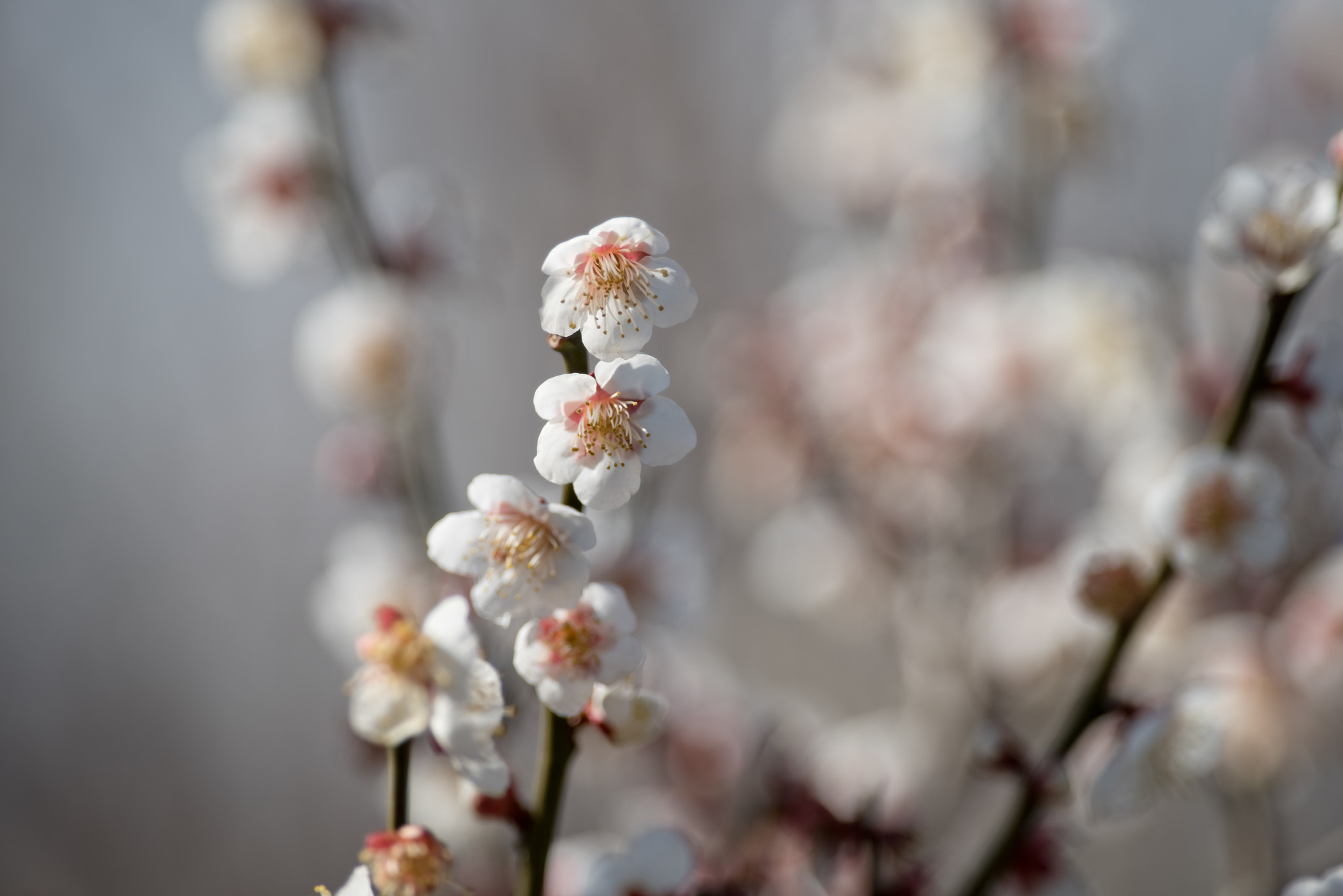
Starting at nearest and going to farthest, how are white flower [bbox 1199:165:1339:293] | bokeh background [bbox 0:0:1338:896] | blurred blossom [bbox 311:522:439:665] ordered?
white flower [bbox 1199:165:1339:293] < blurred blossom [bbox 311:522:439:665] < bokeh background [bbox 0:0:1338:896]

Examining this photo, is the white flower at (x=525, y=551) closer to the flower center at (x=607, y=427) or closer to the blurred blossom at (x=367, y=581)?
the flower center at (x=607, y=427)

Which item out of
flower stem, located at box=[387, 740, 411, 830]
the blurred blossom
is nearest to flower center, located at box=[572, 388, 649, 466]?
flower stem, located at box=[387, 740, 411, 830]

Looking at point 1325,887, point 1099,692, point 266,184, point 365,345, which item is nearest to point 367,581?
point 365,345

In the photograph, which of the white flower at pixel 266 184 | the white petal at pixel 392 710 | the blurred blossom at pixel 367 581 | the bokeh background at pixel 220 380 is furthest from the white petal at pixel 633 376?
the bokeh background at pixel 220 380

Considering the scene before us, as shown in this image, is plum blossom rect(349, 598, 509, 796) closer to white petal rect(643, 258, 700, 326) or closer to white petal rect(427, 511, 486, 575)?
white petal rect(427, 511, 486, 575)

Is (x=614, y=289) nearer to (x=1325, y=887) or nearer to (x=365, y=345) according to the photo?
(x=1325, y=887)

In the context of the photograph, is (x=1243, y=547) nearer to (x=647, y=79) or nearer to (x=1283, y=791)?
(x=1283, y=791)
